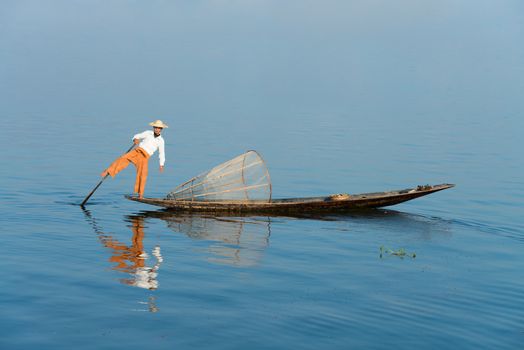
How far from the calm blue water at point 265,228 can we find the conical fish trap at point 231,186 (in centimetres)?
88

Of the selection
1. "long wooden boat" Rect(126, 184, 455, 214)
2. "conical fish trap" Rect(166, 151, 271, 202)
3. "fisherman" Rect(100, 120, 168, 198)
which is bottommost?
"long wooden boat" Rect(126, 184, 455, 214)

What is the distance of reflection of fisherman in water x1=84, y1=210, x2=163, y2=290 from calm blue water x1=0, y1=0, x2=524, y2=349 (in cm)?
5

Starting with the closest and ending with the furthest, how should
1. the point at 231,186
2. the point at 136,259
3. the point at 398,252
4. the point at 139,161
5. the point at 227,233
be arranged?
the point at 136,259 → the point at 398,252 → the point at 227,233 → the point at 139,161 → the point at 231,186

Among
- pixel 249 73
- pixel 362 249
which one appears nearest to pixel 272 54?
pixel 249 73

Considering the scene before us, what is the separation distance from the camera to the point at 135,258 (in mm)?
15539

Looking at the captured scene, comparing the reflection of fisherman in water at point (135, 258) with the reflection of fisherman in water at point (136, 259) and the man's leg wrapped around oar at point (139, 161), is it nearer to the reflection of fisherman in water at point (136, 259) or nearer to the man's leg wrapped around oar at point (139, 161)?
the reflection of fisherman in water at point (136, 259)

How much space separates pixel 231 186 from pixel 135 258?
528cm

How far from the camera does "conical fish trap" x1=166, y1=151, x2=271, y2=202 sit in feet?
66.7

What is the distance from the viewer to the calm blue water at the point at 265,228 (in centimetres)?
1203

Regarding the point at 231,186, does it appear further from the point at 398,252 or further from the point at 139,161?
the point at 398,252

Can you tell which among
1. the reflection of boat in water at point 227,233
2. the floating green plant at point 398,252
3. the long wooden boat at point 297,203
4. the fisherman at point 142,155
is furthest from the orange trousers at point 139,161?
the floating green plant at point 398,252

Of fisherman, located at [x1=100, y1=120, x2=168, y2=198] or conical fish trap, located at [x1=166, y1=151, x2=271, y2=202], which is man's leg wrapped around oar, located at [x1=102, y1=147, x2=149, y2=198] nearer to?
fisherman, located at [x1=100, y1=120, x2=168, y2=198]

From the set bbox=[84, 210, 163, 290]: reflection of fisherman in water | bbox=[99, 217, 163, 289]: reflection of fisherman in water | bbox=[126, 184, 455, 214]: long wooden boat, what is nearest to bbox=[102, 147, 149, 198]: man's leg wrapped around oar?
bbox=[126, 184, 455, 214]: long wooden boat

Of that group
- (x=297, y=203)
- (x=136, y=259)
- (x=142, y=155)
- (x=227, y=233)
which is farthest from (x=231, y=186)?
(x=136, y=259)
